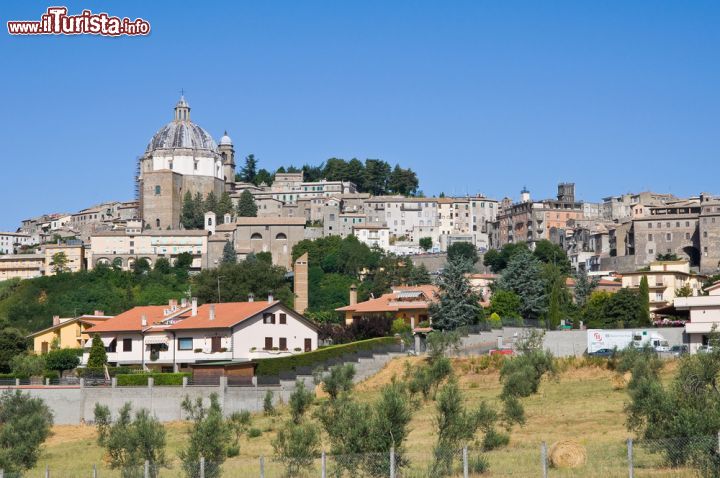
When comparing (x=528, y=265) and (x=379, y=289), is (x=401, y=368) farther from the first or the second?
(x=379, y=289)

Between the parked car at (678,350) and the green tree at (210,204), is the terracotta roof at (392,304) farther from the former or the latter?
the green tree at (210,204)

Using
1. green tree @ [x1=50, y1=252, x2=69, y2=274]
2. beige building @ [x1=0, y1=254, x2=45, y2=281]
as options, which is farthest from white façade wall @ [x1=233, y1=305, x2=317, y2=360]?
beige building @ [x1=0, y1=254, x2=45, y2=281]

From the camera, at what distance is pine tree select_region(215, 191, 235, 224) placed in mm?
171250

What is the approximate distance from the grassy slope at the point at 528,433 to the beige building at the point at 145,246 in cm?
10165

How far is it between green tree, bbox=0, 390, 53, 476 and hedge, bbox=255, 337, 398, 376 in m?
8.94

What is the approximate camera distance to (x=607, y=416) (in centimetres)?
3881

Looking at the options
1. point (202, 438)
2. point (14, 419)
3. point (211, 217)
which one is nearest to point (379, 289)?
point (211, 217)

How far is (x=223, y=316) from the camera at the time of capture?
197 ft

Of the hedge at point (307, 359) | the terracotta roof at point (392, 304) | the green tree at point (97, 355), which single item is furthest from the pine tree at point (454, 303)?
the green tree at point (97, 355)

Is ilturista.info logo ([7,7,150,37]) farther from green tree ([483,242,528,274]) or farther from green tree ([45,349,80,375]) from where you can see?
green tree ([483,242,528,274])

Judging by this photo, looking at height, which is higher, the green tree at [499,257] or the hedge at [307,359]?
the green tree at [499,257]

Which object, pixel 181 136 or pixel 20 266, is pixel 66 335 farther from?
pixel 181 136

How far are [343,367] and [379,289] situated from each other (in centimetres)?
6243

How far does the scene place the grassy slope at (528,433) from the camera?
28.9m
